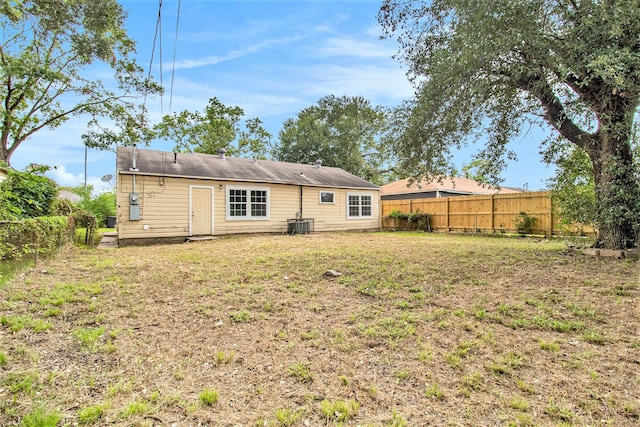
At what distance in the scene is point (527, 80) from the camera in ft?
22.0

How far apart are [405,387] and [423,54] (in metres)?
7.90

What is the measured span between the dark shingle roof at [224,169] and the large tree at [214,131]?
1229 centimetres

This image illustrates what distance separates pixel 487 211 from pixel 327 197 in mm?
7576

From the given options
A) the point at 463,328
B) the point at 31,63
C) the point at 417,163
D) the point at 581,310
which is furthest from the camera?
the point at 31,63

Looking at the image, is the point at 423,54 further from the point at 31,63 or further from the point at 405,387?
the point at 31,63

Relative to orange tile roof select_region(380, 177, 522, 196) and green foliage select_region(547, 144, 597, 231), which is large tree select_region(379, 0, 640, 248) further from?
orange tile roof select_region(380, 177, 522, 196)

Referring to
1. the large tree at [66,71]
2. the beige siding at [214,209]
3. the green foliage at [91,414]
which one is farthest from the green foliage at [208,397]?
the large tree at [66,71]

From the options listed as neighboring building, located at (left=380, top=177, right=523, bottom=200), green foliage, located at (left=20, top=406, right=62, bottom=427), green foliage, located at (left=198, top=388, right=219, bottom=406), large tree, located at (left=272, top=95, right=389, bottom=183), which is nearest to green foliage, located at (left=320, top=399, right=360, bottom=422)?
green foliage, located at (left=198, top=388, right=219, bottom=406)

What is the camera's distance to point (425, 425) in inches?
76.9

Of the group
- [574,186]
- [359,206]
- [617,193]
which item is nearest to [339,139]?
[359,206]

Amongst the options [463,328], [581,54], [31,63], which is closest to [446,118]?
[581,54]

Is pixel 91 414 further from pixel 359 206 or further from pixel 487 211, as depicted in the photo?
pixel 359 206

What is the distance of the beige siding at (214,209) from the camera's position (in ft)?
37.3

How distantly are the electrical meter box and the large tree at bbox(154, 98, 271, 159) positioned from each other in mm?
16557
